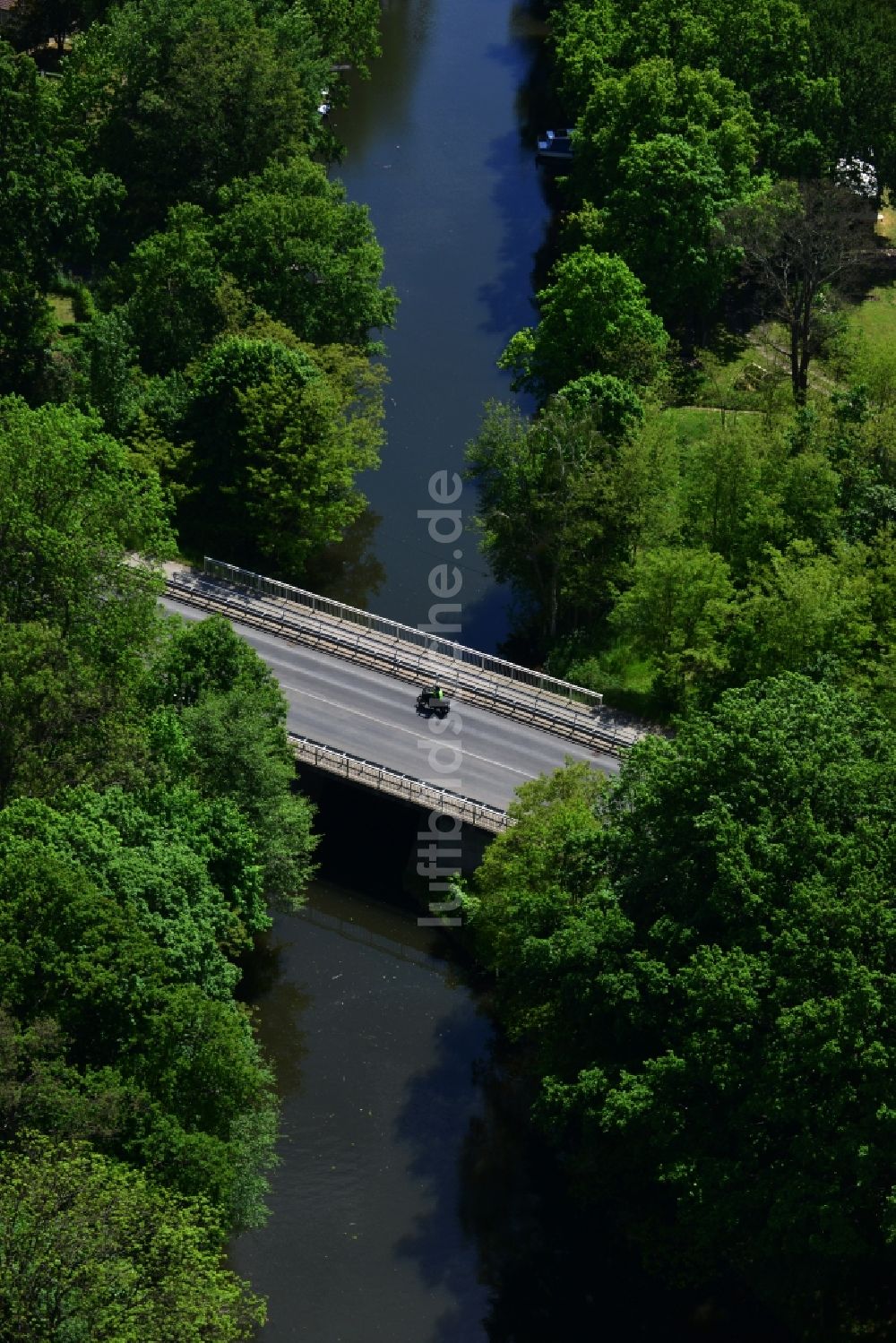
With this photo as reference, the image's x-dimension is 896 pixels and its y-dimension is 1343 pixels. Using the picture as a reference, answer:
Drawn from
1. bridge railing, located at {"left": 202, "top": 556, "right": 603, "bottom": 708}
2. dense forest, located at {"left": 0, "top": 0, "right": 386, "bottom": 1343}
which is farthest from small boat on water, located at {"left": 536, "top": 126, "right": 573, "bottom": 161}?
bridge railing, located at {"left": 202, "top": 556, "right": 603, "bottom": 708}

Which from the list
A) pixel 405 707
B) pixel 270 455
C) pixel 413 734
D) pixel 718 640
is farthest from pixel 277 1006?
pixel 270 455

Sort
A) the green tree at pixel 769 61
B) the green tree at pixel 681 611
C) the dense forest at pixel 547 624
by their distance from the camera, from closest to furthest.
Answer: the dense forest at pixel 547 624
the green tree at pixel 681 611
the green tree at pixel 769 61

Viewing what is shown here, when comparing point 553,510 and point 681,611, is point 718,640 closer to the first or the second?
point 681,611

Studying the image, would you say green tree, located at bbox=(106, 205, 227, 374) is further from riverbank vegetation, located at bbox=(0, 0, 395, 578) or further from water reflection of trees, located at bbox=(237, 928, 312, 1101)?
water reflection of trees, located at bbox=(237, 928, 312, 1101)

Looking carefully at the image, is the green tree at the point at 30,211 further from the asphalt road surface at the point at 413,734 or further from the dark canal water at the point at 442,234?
the asphalt road surface at the point at 413,734

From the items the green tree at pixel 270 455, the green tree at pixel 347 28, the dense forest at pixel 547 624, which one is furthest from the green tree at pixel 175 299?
the green tree at pixel 347 28

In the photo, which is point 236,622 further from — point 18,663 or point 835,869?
point 835,869
